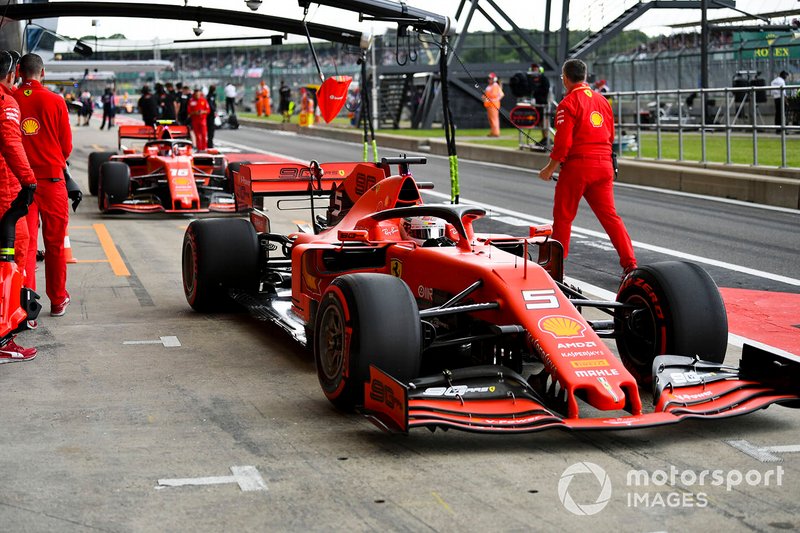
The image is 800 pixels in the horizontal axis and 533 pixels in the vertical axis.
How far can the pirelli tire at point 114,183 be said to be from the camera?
16688 mm

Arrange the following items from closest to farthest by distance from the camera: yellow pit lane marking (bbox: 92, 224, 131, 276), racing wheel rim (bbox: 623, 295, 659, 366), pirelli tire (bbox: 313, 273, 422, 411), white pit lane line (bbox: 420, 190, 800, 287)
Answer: pirelli tire (bbox: 313, 273, 422, 411), racing wheel rim (bbox: 623, 295, 659, 366), white pit lane line (bbox: 420, 190, 800, 287), yellow pit lane marking (bbox: 92, 224, 131, 276)

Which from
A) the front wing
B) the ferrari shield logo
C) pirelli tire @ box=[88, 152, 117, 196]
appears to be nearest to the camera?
the front wing

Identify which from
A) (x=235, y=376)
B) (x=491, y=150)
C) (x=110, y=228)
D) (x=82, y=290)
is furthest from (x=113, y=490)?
(x=491, y=150)

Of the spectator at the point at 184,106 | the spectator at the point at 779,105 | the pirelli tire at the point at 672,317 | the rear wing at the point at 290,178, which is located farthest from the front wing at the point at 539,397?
the spectator at the point at 184,106

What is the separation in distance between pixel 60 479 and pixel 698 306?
11.1 feet

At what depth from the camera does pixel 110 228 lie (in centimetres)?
1552

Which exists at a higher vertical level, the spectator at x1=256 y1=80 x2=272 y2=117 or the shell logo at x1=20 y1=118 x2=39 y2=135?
the spectator at x1=256 y1=80 x2=272 y2=117

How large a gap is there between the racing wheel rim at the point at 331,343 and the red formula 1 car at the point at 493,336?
0.01 m

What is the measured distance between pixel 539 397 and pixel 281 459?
1.29 meters

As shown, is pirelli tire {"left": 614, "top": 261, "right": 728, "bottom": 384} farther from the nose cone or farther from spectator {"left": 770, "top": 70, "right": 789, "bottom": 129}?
spectator {"left": 770, "top": 70, "right": 789, "bottom": 129}

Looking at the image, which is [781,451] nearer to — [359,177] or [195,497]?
[195,497]

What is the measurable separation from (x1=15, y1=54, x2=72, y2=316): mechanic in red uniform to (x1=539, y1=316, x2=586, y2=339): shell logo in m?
4.68

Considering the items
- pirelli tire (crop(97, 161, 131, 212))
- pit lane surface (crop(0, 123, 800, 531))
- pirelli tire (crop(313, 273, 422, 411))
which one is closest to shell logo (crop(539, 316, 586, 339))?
pit lane surface (crop(0, 123, 800, 531))

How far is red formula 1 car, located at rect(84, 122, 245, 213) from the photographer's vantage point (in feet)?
54.9
